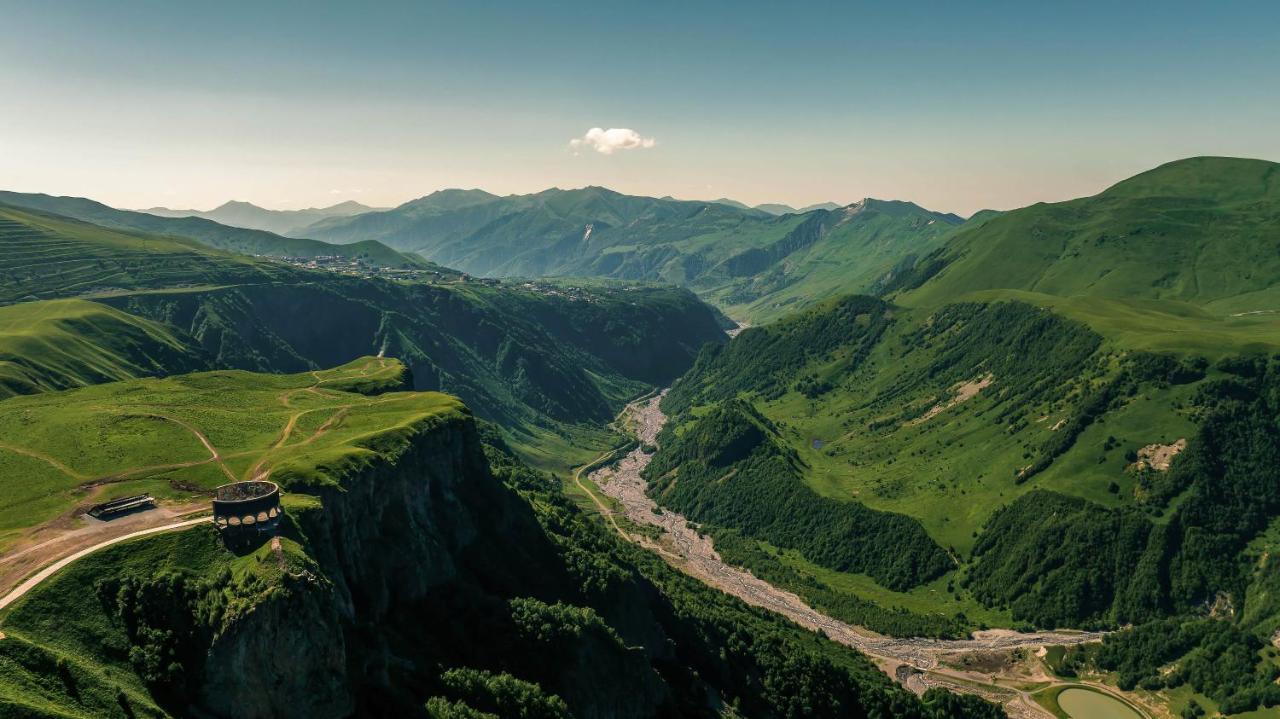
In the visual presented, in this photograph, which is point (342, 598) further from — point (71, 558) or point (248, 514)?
point (71, 558)

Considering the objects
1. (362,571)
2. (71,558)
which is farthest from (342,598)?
(71,558)

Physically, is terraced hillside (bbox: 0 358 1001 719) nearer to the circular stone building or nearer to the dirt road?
the dirt road

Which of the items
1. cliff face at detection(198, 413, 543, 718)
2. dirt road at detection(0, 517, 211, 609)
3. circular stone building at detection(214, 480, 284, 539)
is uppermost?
circular stone building at detection(214, 480, 284, 539)

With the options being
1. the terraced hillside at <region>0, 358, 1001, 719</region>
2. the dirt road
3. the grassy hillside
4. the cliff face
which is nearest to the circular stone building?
the terraced hillside at <region>0, 358, 1001, 719</region>

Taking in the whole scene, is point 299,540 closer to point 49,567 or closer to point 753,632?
point 49,567

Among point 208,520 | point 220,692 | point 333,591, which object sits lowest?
point 220,692

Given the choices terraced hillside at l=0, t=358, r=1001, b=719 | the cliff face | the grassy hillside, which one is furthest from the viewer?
the grassy hillside

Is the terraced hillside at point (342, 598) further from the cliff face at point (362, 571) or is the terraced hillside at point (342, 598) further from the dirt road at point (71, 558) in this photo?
the dirt road at point (71, 558)

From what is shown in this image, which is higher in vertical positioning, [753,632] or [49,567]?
[49,567]

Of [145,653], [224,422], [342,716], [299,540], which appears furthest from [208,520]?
[224,422]
